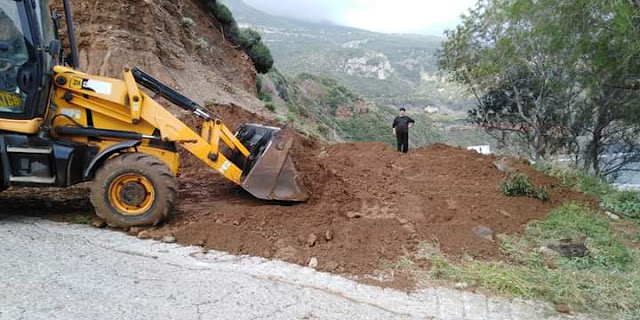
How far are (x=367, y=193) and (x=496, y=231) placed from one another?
6.96ft

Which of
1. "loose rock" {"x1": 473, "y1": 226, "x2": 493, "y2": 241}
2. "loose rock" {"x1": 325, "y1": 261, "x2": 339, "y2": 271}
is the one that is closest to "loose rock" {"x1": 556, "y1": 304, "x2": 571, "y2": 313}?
"loose rock" {"x1": 473, "y1": 226, "x2": 493, "y2": 241}

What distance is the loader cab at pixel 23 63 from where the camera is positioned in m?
5.48

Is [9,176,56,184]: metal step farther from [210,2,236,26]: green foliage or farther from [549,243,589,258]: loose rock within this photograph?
[210,2,236,26]: green foliage

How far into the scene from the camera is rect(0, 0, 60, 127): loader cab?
5480mm

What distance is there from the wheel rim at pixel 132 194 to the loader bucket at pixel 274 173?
45.5 inches

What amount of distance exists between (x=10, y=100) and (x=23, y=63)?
17.3 inches

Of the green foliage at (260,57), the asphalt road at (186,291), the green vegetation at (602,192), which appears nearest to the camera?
the asphalt road at (186,291)

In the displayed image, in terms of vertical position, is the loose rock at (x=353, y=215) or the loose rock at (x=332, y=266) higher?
the loose rock at (x=353, y=215)

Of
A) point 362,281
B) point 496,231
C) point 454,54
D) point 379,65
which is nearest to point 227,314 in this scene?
point 362,281

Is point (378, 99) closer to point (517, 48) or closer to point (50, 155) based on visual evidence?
point (517, 48)

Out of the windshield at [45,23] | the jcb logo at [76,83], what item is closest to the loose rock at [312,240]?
the jcb logo at [76,83]

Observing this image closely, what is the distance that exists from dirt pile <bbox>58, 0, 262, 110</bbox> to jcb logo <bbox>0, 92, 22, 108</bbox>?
22.0ft

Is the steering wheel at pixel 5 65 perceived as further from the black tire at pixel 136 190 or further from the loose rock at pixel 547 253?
the loose rock at pixel 547 253

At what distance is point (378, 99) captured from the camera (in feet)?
197
